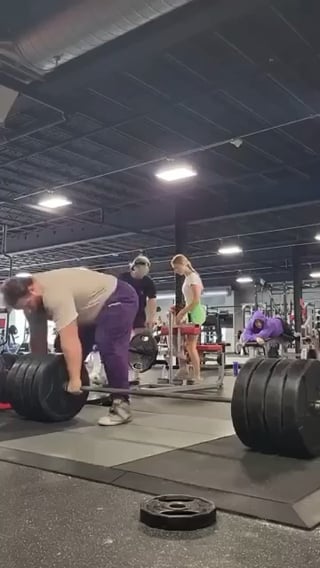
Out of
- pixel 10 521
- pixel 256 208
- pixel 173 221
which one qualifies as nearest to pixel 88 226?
pixel 173 221

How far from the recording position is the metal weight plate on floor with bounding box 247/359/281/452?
82.5 inches

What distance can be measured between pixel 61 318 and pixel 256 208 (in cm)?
547

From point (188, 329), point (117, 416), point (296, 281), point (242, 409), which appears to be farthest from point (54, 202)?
point (242, 409)

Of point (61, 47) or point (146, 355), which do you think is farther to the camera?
point (146, 355)

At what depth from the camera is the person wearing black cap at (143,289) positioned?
428 centimetres

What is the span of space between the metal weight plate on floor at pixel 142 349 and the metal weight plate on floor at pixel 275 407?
2.33 metres

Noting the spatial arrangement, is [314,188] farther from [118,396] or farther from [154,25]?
[118,396]

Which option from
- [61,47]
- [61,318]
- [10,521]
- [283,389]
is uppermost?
[61,47]

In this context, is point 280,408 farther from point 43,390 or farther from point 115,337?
point 43,390

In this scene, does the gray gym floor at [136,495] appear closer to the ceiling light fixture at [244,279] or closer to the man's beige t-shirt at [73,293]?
the man's beige t-shirt at [73,293]

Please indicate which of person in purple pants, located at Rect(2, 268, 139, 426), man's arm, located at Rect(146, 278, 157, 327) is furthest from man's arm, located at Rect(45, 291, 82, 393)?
man's arm, located at Rect(146, 278, 157, 327)

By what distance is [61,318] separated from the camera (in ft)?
7.89

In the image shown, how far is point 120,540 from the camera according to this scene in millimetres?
1261

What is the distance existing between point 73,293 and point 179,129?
3.28 meters
